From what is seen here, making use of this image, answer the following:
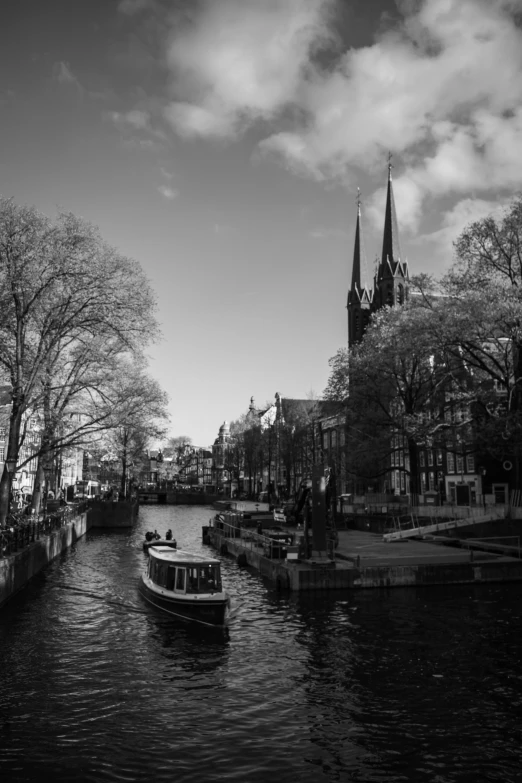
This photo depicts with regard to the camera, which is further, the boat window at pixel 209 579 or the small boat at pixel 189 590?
the boat window at pixel 209 579

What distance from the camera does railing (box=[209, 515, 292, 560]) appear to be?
41312 millimetres

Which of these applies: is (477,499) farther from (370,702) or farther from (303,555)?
(370,702)

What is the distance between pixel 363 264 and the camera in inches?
5374

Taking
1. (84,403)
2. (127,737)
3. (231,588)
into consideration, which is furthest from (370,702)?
(84,403)

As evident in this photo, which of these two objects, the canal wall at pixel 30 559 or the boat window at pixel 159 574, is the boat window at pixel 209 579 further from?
the canal wall at pixel 30 559

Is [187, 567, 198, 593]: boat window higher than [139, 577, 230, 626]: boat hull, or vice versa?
[187, 567, 198, 593]: boat window

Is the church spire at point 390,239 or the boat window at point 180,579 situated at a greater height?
the church spire at point 390,239

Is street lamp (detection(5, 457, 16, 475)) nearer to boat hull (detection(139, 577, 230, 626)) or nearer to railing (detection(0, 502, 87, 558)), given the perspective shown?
railing (detection(0, 502, 87, 558))

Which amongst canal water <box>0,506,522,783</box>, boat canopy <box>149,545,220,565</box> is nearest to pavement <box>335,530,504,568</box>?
canal water <box>0,506,522,783</box>

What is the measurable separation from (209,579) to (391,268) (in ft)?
319

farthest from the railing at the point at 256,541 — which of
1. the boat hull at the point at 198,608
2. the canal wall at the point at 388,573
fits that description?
the boat hull at the point at 198,608

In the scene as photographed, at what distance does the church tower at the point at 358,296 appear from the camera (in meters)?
132

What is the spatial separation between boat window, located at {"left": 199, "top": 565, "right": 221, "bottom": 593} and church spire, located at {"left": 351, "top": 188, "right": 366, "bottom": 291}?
11043 centimetres

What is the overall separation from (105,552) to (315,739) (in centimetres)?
4197
